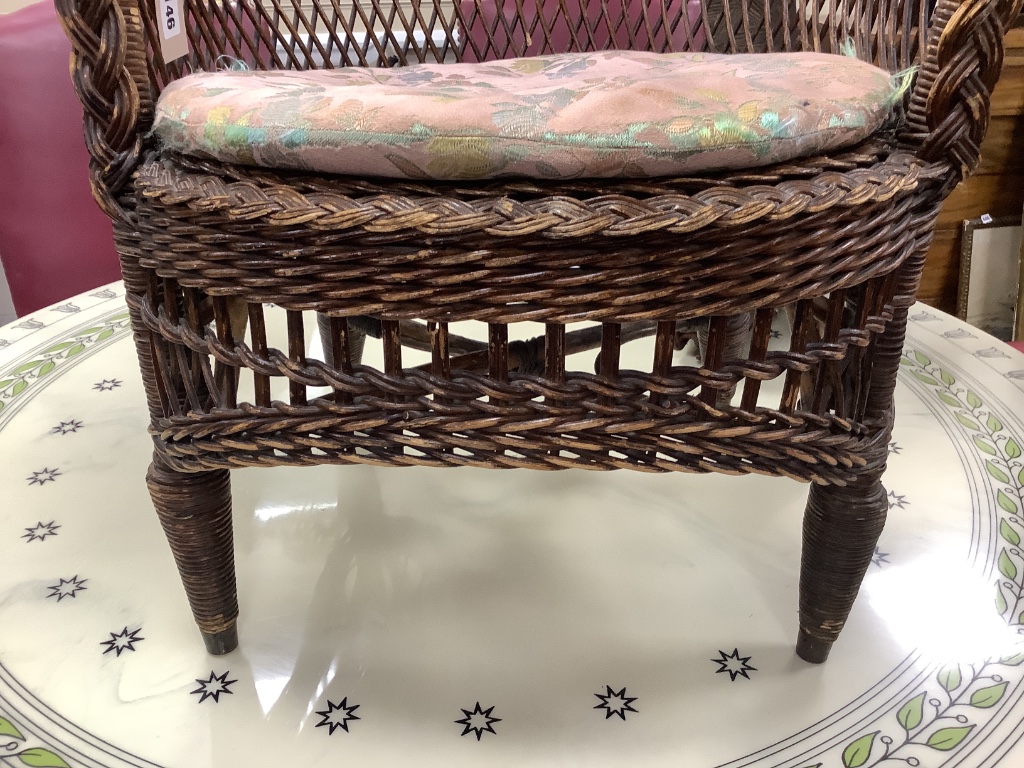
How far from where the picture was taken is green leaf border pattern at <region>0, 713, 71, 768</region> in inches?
23.8

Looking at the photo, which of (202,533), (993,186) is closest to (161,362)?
(202,533)

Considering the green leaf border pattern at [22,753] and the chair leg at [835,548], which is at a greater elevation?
the chair leg at [835,548]

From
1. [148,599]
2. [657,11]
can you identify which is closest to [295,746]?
[148,599]

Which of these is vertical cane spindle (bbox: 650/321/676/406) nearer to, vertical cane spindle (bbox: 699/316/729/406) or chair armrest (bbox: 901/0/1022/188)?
vertical cane spindle (bbox: 699/316/729/406)

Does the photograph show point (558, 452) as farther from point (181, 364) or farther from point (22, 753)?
point (22, 753)

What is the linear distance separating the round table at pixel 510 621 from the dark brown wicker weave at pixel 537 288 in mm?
141

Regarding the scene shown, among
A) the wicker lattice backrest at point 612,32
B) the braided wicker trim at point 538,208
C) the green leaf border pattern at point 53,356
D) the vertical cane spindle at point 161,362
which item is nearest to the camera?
the braided wicker trim at point 538,208

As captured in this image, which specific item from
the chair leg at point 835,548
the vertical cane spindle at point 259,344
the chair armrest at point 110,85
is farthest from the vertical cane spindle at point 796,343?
the chair armrest at point 110,85

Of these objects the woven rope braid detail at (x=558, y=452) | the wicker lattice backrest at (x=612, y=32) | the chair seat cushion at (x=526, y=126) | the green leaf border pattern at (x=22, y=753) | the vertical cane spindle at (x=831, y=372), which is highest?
the wicker lattice backrest at (x=612, y=32)

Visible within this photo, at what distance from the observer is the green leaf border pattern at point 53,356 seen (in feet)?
3.72

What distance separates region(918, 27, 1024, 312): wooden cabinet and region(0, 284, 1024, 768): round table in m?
0.54

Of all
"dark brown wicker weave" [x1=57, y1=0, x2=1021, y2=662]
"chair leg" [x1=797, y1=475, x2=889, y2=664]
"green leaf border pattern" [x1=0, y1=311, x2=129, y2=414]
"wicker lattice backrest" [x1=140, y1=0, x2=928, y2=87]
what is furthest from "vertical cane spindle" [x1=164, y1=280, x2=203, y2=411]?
"green leaf border pattern" [x1=0, y1=311, x2=129, y2=414]

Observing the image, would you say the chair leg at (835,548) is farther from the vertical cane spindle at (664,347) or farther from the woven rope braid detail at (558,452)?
the vertical cane spindle at (664,347)

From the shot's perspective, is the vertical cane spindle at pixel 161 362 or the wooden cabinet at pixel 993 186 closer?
the vertical cane spindle at pixel 161 362
